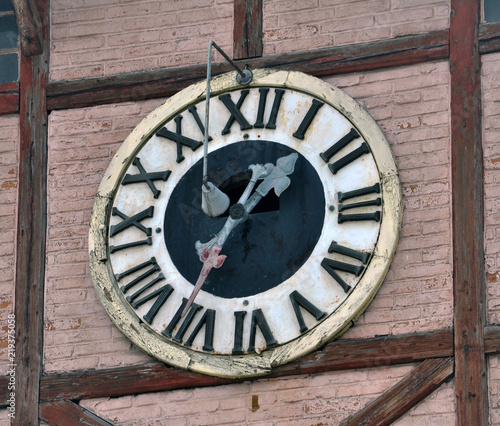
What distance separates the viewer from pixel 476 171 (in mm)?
8844

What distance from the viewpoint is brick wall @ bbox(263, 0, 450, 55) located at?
929cm

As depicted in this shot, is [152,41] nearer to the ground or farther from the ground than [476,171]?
farther from the ground

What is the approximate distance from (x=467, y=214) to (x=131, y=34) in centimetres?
220

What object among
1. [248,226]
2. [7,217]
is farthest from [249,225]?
[7,217]

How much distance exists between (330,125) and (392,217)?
62 centimetres

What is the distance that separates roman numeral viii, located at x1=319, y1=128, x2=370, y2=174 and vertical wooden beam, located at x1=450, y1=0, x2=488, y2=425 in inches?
18.0

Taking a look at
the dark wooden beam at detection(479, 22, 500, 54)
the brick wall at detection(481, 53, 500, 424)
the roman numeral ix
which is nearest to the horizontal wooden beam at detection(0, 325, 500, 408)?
the brick wall at detection(481, 53, 500, 424)

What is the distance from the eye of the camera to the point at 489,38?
9.07 m

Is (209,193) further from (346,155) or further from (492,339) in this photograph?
(492,339)

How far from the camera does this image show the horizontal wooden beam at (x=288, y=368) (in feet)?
28.2

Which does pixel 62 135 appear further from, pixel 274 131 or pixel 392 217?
pixel 392 217

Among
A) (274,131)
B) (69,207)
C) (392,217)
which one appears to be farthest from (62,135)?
(392,217)

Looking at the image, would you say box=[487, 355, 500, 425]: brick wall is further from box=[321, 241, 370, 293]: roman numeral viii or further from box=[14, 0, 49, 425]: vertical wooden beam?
box=[14, 0, 49, 425]: vertical wooden beam

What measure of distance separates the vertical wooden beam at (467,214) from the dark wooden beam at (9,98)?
2398mm
